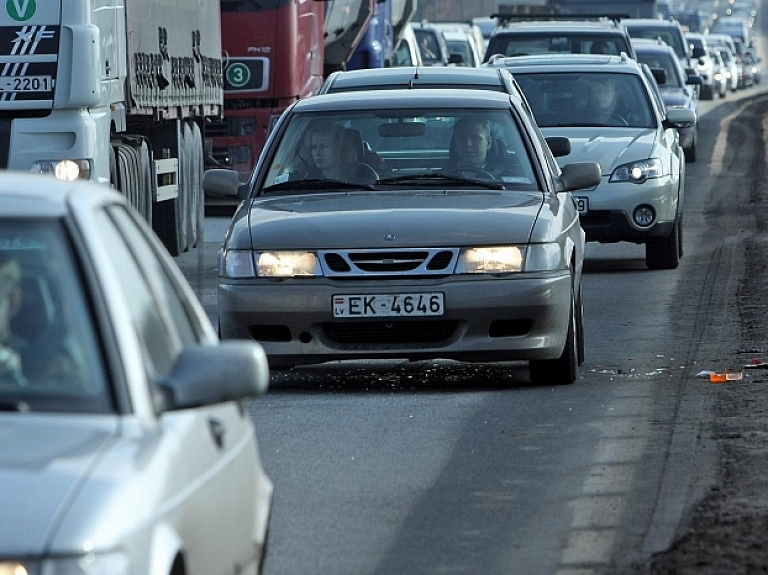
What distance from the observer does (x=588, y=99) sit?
1792 cm

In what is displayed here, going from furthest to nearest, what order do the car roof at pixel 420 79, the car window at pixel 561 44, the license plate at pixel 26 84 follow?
the car window at pixel 561 44 < the license plate at pixel 26 84 < the car roof at pixel 420 79

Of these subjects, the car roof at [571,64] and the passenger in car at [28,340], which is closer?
the passenger in car at [28,340]

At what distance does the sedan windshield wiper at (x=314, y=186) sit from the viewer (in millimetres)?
10852

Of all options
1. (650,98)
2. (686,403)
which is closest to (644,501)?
(686,403)

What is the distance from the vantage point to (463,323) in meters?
9.94

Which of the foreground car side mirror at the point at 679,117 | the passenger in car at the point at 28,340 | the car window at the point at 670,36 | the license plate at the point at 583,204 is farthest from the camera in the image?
the car window at the point at 670,36

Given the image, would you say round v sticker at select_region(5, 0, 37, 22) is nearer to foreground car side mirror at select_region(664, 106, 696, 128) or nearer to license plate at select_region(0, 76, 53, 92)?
license plate at select_region(0, 76, 53, 92)

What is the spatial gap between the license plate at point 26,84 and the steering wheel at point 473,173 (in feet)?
14.6

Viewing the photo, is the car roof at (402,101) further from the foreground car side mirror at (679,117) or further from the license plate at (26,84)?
the foreground car side mirror at (679,117)

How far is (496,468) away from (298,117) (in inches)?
145

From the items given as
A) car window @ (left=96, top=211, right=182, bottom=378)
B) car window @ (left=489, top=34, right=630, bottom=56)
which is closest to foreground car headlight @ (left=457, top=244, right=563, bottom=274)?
car window @ (left=96, top=211, right=182, bottom=378)

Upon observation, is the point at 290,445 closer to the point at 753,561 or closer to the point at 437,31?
the point at 753,561

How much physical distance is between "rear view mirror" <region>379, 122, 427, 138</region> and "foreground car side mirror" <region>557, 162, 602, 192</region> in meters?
0.77

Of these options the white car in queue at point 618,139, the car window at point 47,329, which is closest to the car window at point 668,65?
the white car in queue at point 618,139
